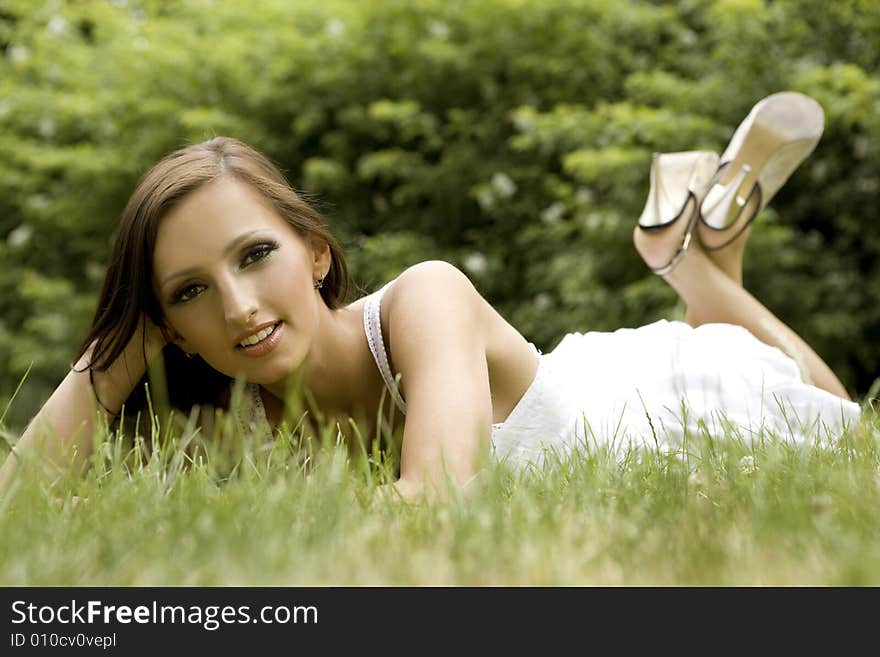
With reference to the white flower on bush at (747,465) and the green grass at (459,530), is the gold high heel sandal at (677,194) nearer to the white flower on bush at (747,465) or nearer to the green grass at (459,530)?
the white flower on bush at (747,465)

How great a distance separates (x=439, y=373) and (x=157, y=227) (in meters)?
0.73

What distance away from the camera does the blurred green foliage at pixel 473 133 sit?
17.2ft

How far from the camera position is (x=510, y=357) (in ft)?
8.97

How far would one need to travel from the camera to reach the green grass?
44.8 inches

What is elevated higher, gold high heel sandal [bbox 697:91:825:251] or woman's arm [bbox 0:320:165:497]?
gold high heel sandal [bbox 697:91:825:251]

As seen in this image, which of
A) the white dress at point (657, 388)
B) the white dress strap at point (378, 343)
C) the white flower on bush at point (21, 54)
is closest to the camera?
the white dress strap at point (378, 343)

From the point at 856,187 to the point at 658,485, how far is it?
4.10 m

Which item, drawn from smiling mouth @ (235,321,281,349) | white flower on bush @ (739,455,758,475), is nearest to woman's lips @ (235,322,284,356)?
smiling mouth @ (235,321,281,349)

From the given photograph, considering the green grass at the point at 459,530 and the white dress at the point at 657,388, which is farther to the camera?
the white dress at the point at 657,388

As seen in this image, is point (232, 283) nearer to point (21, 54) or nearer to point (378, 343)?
point (378, 343)

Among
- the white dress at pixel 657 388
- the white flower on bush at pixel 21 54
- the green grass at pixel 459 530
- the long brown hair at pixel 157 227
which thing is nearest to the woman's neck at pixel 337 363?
the long brown hair at pixel 157 227

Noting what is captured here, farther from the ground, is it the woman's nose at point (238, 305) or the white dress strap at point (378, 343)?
the white dress strap at point (378, 343)

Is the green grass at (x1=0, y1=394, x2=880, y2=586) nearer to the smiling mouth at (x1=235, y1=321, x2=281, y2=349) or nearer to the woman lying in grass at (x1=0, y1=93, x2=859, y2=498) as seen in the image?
the woman lying in grass at (x1=0, y1=93, x2=859, y2=498)

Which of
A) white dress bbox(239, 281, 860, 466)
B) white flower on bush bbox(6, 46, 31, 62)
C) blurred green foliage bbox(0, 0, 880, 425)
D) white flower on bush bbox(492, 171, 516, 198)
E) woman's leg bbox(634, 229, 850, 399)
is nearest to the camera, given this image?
white dress bbox(239, 281, 860, 466)
